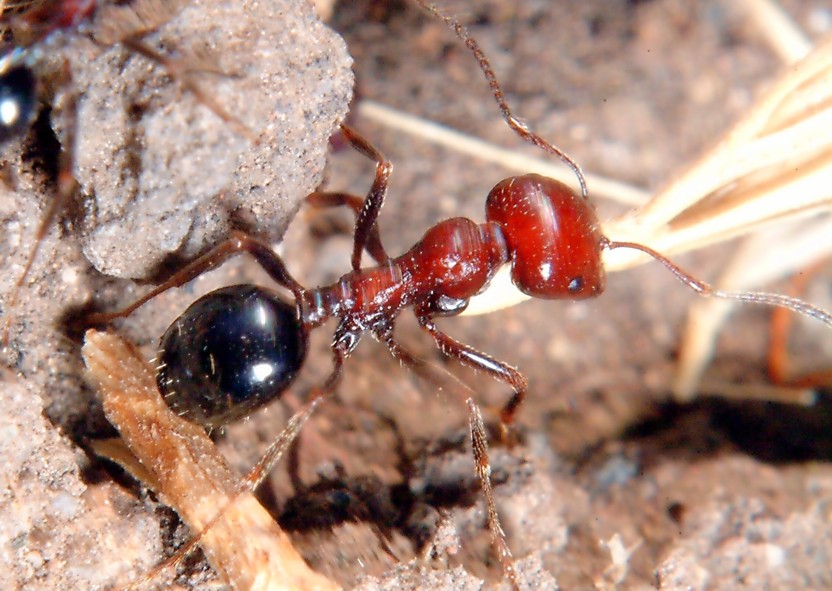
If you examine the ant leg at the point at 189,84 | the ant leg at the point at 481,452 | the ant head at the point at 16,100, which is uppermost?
the ant leg at the point at 189,84

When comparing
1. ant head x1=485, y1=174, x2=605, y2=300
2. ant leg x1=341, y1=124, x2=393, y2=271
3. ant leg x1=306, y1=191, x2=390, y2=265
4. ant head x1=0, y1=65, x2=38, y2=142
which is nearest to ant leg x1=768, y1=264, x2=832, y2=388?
ant head x1=485, y1=174, x2=605, y2=300

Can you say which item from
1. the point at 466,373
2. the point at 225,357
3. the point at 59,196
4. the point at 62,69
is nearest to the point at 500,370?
the point at 466,373

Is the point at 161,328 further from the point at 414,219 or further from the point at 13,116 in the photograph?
the point at 414,219

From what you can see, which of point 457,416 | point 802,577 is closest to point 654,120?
point 457,416

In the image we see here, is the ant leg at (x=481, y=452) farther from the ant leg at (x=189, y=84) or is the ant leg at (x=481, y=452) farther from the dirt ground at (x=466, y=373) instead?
the ant leg at (x=189, y=84)

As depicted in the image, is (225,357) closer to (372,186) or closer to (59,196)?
(59,196)

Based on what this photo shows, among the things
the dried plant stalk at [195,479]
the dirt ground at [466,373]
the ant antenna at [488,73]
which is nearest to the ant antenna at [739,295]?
the ant antenna at [488,73]
